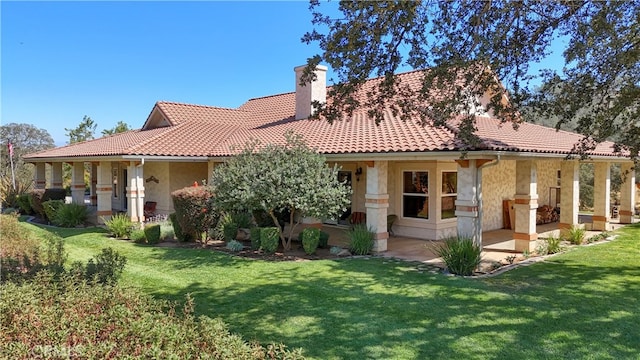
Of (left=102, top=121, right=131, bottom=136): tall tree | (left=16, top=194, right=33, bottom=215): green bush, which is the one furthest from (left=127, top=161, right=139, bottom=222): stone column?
(left=102, top=121, right=131, bottom=136): tall tree

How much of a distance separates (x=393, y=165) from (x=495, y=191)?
14.4ft

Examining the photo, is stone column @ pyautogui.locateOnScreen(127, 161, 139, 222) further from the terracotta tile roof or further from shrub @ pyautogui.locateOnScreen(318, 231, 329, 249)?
shrub @ pyautogui.locateOnScreen(318, 231, 329, 249)

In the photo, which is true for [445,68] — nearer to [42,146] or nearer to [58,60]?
[58,60]

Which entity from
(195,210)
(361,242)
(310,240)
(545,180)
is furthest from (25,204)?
(545,180)

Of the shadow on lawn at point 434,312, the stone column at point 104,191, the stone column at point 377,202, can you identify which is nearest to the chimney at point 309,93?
the stone column at point 377,202

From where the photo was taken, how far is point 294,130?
18016 millimetres

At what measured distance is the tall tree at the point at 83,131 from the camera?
140 ft

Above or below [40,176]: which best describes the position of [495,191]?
below

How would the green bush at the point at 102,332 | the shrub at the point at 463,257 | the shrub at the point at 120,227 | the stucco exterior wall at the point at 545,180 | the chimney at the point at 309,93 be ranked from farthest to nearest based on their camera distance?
the stucco exterior wall at the point at 545,180
the chimney at the point at 309,93
the shrub at the point at 120,227
the shrub at the point at 463,257
the green bush at the point at 102,332

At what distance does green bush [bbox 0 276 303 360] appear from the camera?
157 inches

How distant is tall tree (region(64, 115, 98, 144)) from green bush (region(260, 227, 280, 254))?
37274mm

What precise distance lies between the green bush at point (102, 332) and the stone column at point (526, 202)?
949cm

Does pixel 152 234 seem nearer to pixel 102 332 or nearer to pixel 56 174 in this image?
pixel 102 332

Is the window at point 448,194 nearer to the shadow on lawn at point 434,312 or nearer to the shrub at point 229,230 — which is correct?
the shadow on lawn at point 434,312
